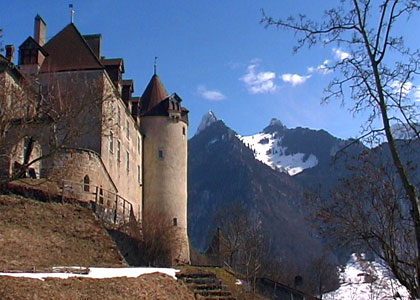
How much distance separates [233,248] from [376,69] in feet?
142

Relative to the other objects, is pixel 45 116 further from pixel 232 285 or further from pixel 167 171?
pixel 167 171

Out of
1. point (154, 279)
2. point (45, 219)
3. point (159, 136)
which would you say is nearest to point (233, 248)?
point (159, 136)

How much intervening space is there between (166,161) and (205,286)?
2769cm

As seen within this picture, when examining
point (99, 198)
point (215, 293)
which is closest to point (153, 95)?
point (99, 198)

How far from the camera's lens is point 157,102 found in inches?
2105

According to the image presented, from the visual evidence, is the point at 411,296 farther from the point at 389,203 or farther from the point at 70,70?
the point at 70,70

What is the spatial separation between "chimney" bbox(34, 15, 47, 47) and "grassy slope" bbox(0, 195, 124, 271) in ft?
67.9

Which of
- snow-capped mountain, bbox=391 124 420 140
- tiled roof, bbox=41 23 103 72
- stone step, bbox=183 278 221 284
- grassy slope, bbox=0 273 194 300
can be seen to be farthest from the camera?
tiled roof, bbox=41 23 103 72

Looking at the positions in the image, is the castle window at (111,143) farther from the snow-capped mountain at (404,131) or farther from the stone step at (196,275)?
the snow-capped mountain at (404,131)

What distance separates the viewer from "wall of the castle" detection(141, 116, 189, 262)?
1983 inches

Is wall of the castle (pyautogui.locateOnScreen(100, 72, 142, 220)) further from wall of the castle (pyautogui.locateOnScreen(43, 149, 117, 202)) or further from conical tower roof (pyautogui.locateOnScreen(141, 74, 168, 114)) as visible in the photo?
conical tower roof (pyautogui.locateOnScreen(141, 74, 168, 114))

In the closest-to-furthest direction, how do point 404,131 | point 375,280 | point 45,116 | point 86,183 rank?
point 404,131
point 375,280
point 45,116
point 86,183

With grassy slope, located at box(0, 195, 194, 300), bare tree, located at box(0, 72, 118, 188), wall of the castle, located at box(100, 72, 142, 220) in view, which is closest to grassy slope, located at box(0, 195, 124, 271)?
grassy slope, located at box(0, 195, 194, 300)

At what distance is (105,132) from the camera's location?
3994 cm
